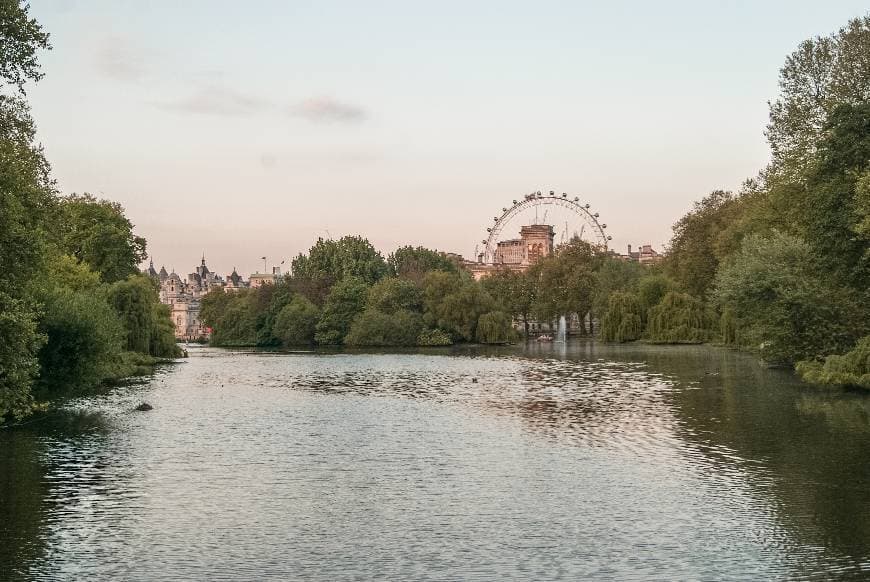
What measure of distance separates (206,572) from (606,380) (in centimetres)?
4275

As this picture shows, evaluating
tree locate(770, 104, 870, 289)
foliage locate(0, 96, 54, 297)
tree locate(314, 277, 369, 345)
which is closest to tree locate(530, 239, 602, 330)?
tree locate(314, 277, 369, 345)

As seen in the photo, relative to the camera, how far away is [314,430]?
35531 millimetres

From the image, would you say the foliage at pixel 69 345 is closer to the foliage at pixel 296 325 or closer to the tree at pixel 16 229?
the tree at pixel 16 229

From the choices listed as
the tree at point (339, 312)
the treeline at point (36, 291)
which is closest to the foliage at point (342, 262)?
the tree at point (339, 312)

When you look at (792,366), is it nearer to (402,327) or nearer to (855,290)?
(855,290)

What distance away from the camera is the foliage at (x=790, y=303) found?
5278 cm

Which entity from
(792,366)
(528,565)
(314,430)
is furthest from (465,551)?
(792,366)

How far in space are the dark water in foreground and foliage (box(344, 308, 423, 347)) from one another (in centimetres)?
8162

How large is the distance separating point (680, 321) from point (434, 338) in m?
34.0

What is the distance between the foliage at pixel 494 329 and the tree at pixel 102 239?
5084 centimetres

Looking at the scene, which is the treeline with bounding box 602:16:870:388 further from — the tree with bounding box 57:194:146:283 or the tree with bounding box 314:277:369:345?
the tree with bounding box 314:277:369:345

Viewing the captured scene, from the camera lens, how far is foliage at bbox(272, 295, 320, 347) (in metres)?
140

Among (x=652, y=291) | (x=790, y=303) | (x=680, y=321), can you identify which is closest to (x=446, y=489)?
(x=790, y=303)

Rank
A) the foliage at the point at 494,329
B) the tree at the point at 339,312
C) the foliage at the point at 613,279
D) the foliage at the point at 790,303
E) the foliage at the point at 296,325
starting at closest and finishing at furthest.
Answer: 1. the foliage at the point at 790,303
2. the foliage at the point at 494,329
3. the foliage at the point at 613,279
4. the tree at the point at 339,312
5. the foliage at the point at 296,325
